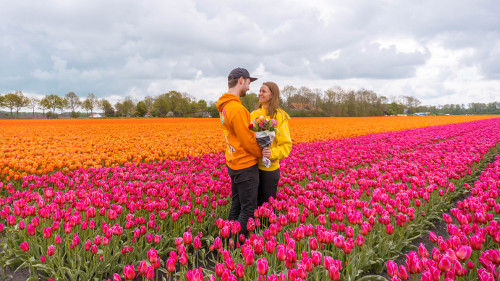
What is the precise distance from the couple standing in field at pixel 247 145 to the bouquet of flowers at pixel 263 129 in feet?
0.22

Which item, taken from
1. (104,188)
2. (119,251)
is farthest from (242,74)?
(104,188)

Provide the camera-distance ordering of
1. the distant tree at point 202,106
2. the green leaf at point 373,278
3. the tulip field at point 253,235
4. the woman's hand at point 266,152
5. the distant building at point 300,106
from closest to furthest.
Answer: the tulip field at point 253,235 < the green leaf at point 373,278 < the woman's hand at point 266,152 < the distant building at point 300,106 < the distant tree at point 202,106

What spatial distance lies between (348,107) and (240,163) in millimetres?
83391

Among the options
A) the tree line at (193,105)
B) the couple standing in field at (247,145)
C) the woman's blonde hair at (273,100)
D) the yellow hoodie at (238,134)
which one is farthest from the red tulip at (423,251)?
the tree line at (193,105)

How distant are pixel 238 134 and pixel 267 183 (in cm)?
93

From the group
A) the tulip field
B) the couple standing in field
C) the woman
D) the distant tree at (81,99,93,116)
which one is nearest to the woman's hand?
the couple standing in field

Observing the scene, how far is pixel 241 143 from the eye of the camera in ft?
11.8

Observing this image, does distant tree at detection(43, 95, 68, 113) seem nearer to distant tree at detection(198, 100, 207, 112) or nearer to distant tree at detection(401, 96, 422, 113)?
distant tree at detection(198, 100, 207, 112)

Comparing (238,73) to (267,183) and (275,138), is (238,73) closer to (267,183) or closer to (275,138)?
(275,138)

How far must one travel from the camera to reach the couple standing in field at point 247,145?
11.7 feet

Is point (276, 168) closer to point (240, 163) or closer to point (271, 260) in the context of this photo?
point (240, 163)

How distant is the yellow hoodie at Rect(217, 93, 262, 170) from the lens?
3.50m

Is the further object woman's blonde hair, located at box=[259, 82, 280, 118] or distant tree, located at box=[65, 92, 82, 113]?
distant tree, located at box=[65, 92, 82, 113]

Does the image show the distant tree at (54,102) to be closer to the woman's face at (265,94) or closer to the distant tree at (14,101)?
the distant tree at (14,101)
